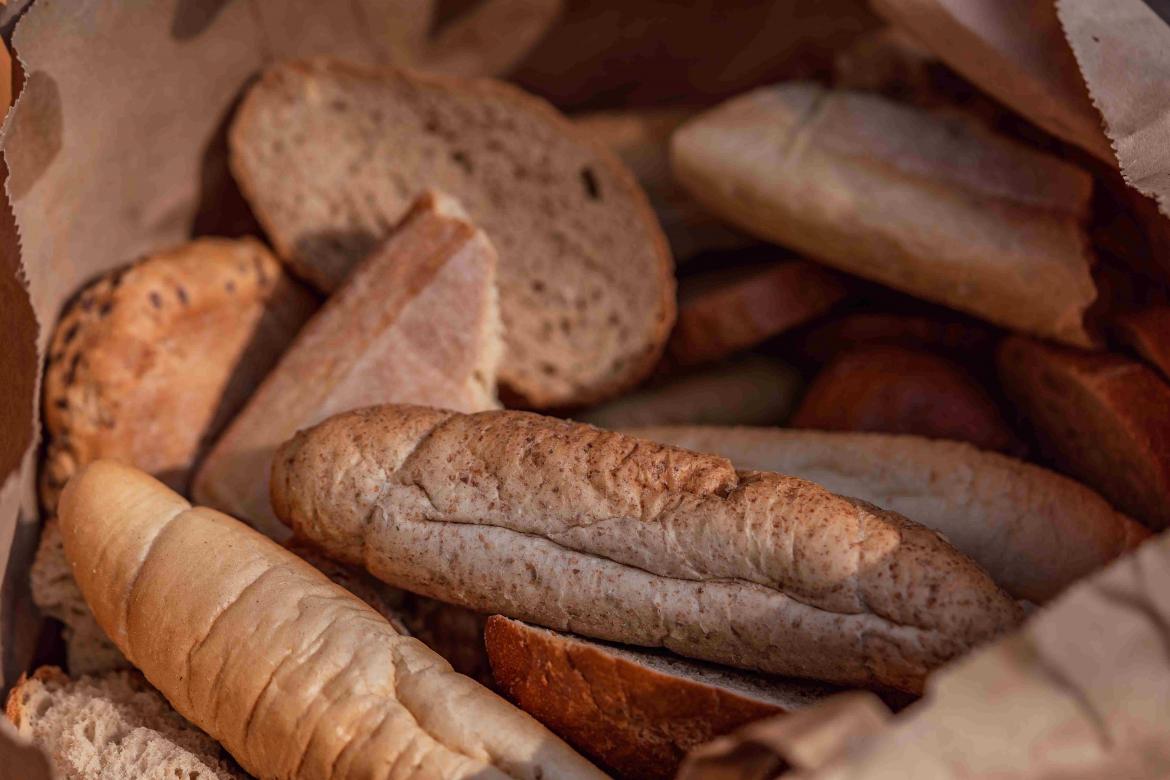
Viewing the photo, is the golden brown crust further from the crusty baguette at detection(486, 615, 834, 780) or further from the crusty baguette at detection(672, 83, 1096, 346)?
the crusty baguette at detection(672, 83, 1096, 346)

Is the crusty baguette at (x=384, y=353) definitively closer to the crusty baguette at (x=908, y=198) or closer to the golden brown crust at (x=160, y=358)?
the golden brown crust at (x=160, y=358)

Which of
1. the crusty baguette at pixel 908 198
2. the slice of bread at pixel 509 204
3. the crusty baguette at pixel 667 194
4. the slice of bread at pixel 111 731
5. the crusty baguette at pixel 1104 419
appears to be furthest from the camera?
the crusty baguette at pixel 667 194

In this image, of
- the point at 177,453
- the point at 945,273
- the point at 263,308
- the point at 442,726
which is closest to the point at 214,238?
the point at 263,308

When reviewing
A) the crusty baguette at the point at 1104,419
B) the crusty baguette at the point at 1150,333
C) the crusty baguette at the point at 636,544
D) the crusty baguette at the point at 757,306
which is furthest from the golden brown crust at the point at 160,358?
the crusty baguette at the point at 1150,333

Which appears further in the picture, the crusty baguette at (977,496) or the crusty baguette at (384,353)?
the crusty baguette at (384,353)

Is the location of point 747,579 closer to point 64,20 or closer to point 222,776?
point 222,776

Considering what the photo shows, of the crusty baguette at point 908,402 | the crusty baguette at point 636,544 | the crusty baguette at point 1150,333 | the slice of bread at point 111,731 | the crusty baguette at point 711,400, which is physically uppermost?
the crusty baguette at point 636,544
